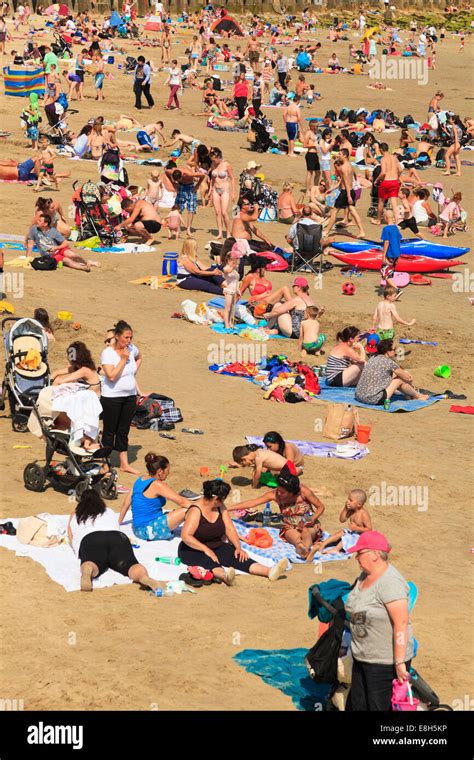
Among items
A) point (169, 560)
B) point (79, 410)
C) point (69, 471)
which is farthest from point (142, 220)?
point (169, 560)

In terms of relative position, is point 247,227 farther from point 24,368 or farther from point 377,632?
point 377,632

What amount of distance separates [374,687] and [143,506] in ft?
11.6

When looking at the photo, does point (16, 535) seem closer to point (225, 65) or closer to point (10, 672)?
point (10, 672)

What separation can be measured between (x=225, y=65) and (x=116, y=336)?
31120 millimetres

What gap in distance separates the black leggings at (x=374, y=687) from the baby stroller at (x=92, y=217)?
549 inches

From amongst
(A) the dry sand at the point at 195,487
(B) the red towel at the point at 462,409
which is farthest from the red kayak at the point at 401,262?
(B) the red towel at the point at 462,409

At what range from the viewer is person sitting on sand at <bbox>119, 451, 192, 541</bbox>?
1012cm

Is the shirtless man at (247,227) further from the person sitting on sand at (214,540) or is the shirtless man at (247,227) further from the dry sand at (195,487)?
the person sitting on sand at (214,540)

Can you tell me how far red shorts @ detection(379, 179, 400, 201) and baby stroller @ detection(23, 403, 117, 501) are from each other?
519 inches

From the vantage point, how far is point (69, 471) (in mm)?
10977

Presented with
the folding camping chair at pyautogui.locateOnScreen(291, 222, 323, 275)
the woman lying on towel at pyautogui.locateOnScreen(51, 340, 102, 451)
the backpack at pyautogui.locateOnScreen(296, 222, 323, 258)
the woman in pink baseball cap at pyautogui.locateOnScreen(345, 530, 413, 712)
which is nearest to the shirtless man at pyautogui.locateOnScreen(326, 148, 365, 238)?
the folding camping chair at pyautogui.locateOnScreen(291, 222, 323, 275)

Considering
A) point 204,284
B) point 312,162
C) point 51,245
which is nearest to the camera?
point 204,284

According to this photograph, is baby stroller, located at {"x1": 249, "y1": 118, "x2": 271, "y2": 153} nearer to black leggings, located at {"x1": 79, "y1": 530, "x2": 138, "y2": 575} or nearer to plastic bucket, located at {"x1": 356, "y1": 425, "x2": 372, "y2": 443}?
→ plastic bucket, located at {"x1": 356, "y1": 425, "x2": 372, "y2": 443}

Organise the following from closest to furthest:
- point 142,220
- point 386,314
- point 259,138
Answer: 1. point 386,314
2. point 142,220
3. point 259,138
